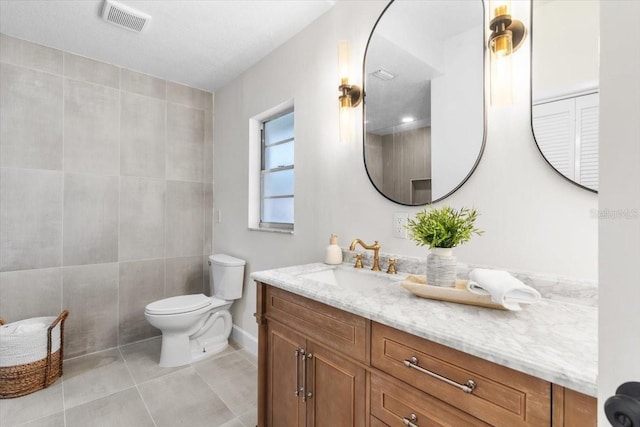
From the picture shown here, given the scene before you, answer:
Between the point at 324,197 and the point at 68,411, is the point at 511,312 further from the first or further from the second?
the point at 68,411

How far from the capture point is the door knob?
12.4 inches

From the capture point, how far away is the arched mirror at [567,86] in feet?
3.24

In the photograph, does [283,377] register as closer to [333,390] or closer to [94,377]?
[333,390]

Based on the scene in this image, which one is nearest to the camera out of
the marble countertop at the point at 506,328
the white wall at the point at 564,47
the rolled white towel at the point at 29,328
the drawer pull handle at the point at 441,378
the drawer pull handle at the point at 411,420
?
the marble countertop at the point at 506,328

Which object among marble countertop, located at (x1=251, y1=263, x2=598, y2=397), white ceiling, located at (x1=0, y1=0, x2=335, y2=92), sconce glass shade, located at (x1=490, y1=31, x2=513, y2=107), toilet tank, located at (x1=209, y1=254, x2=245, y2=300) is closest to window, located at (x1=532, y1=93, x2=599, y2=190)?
sconce glass shade, located at (x1=490, y1=31, x2=513, y2=107)

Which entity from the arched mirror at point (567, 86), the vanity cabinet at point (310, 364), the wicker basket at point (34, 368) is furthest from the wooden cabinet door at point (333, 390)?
the wicker basket at point (34, 368)

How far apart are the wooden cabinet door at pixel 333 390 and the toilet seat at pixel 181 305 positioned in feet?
4.75

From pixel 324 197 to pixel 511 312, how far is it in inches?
48.8

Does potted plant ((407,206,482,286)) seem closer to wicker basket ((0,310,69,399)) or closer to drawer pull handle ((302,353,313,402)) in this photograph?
drawer pull handle ((302,353,313,402))

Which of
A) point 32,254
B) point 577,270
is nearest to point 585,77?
point 577,270

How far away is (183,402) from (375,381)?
5.01 ft

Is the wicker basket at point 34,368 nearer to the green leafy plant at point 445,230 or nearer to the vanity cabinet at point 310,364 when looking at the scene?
Result: the vanity cabinet at point 310,364

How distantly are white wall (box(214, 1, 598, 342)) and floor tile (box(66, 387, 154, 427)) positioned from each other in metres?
0.92

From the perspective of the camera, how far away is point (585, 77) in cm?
101
